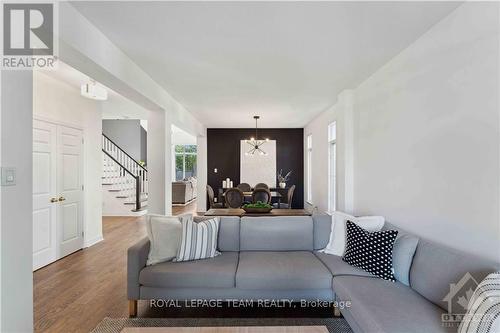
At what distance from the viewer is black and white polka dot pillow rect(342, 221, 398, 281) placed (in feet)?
8.06

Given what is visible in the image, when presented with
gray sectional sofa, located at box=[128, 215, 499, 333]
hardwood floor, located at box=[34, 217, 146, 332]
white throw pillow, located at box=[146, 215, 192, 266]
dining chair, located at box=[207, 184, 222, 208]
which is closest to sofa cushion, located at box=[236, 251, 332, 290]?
gray sectional sofa, located at box=[128, 215, 499, 333]

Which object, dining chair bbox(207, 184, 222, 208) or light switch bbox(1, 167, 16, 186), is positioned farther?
dining chair bbox(207, 184, 222, 208)

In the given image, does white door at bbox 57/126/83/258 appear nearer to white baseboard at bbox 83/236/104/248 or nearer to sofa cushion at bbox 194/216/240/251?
white baseboard at bbox 83/236/104/248

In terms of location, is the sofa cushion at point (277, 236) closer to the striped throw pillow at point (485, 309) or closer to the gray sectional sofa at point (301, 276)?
the gray sectional sofa at point (301, 276)

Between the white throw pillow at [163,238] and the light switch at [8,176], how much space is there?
1342mm

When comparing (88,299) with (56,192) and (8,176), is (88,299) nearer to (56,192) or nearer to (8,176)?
(8,176)

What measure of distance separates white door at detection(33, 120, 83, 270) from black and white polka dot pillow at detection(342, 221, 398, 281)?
13.1 ft

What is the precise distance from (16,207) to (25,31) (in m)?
1.20

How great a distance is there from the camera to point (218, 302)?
2.79 m

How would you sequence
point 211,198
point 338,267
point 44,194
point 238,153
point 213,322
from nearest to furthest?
point 213,322, point 338,267, point 44,194, point 211,198, point 238,153

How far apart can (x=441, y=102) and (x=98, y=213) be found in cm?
542

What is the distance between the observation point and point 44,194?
4043 millimetres

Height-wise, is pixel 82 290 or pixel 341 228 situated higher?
pixel 341 228

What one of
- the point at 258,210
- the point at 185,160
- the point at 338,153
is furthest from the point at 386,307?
the point at 185,160
